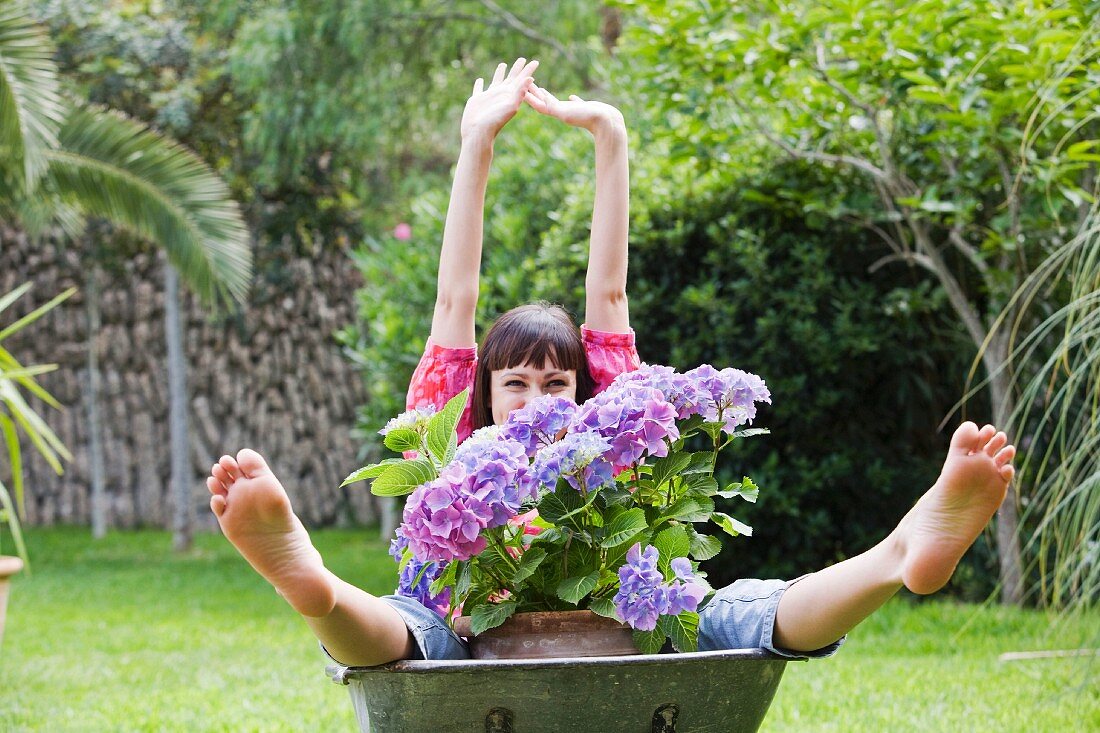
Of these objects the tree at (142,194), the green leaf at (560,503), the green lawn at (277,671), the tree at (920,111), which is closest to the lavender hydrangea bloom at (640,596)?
the green leaf at (560,503)

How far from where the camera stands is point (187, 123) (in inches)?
324

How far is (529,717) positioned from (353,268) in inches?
335

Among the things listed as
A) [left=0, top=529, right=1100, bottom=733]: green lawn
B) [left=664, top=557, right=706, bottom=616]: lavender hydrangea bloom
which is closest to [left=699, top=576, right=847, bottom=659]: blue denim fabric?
[left=664, top=557, right=706, bottom=616]: lavender hydrangea bloom

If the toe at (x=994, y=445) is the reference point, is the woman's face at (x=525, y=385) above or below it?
below

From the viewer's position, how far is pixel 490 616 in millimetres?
1464

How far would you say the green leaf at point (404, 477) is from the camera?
4.77 ft

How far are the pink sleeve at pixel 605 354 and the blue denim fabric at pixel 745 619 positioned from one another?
58 cm

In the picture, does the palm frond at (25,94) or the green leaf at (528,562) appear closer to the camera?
the green leaf at (528,562)

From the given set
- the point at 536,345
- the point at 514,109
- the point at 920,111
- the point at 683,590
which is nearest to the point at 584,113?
the point at 514,109

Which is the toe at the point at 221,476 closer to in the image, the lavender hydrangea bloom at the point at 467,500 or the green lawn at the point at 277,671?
the lavender hydrangea bloom at the point at 467,500

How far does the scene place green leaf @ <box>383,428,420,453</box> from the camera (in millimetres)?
1492

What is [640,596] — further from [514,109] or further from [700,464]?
[514,109]

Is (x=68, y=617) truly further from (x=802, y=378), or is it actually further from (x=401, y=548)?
(x=401, y=548)

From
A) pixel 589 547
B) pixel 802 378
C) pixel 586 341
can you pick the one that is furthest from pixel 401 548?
pixel 802 378
